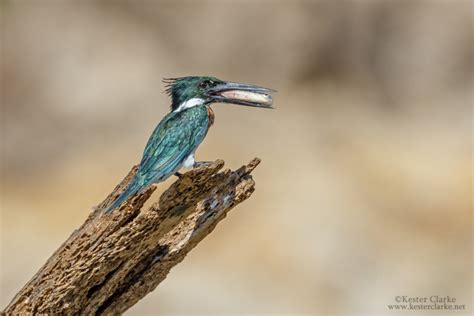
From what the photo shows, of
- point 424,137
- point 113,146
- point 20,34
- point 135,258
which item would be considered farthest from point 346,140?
point 135,258

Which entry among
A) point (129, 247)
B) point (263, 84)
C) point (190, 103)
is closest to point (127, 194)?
point (129, 247)

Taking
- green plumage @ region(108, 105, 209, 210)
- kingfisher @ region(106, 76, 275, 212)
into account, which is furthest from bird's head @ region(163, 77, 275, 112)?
green plumage @ region(108, 105, 209, 210)

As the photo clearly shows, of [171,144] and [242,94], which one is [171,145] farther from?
[242,94]

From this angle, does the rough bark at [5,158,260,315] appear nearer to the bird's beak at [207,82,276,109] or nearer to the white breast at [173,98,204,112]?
the bird's beak at [207,82,276,109]

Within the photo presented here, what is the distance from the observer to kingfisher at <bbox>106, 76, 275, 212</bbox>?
5.84 m

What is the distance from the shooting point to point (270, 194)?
1270 cm

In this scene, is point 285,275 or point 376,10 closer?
point 285,275

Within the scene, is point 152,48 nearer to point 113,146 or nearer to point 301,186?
point 113,146

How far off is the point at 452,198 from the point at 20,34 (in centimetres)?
741

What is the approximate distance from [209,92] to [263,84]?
9655 millimetres

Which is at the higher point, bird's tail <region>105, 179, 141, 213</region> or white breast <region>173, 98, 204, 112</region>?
white breast <region>173, 98, 204, 112</region>

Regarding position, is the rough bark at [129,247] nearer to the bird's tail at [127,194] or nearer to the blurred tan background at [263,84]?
the bird's tail at [127,194]

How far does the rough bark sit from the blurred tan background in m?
7.01

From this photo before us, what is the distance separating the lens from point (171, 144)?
605cm
